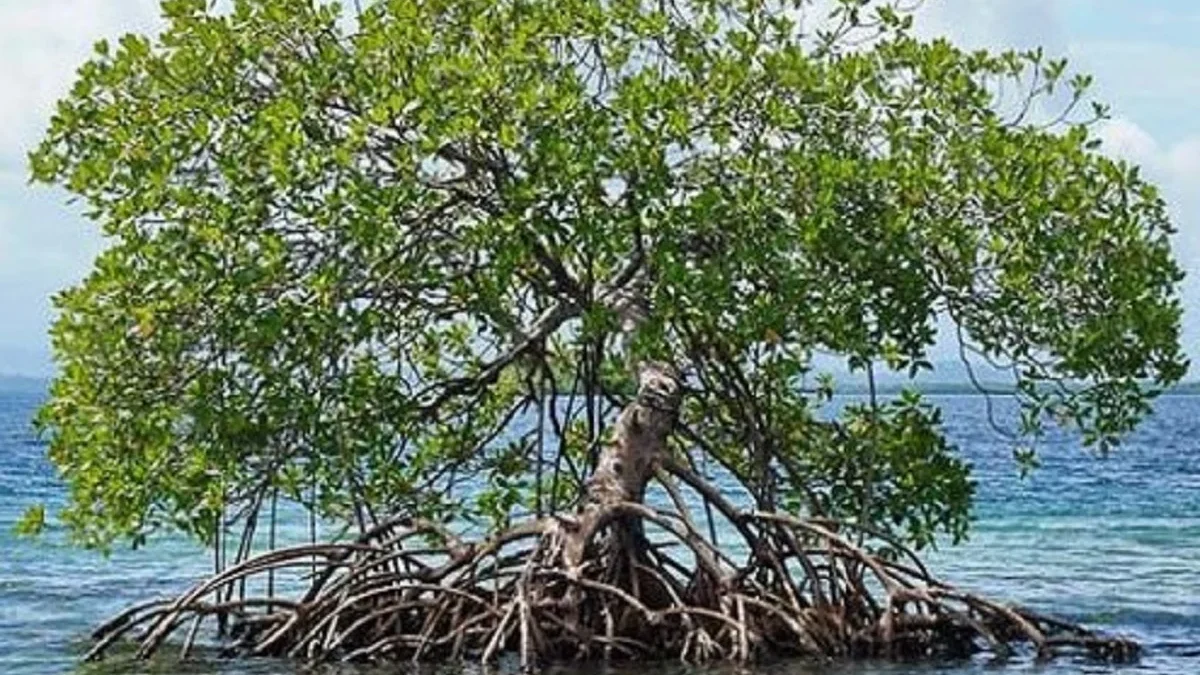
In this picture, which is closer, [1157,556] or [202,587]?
[202,587]

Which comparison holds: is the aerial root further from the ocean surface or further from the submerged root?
the ocean surface

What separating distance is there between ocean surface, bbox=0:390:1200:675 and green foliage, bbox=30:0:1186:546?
181cm

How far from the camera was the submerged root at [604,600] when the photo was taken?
1717cm

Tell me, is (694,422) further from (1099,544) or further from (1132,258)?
(1099,544)

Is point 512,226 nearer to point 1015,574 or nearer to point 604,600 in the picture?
point 604,600

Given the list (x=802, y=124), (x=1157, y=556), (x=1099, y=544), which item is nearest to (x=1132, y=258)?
(x=802, y=124)

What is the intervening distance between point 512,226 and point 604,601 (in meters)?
2.78

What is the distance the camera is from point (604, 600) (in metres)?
17.4

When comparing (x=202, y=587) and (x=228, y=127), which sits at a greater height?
(x=228, y=127)

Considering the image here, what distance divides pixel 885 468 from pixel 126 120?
594 cm

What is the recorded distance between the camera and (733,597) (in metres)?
17.2

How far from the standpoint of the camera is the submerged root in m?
17.2

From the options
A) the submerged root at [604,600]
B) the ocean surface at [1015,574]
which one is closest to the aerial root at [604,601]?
the submerged root at [604,600]

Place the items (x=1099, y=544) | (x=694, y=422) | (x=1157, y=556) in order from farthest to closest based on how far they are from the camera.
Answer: (x=1099, y=544) → (x=1157, y=556) → (x=694, y=422)
